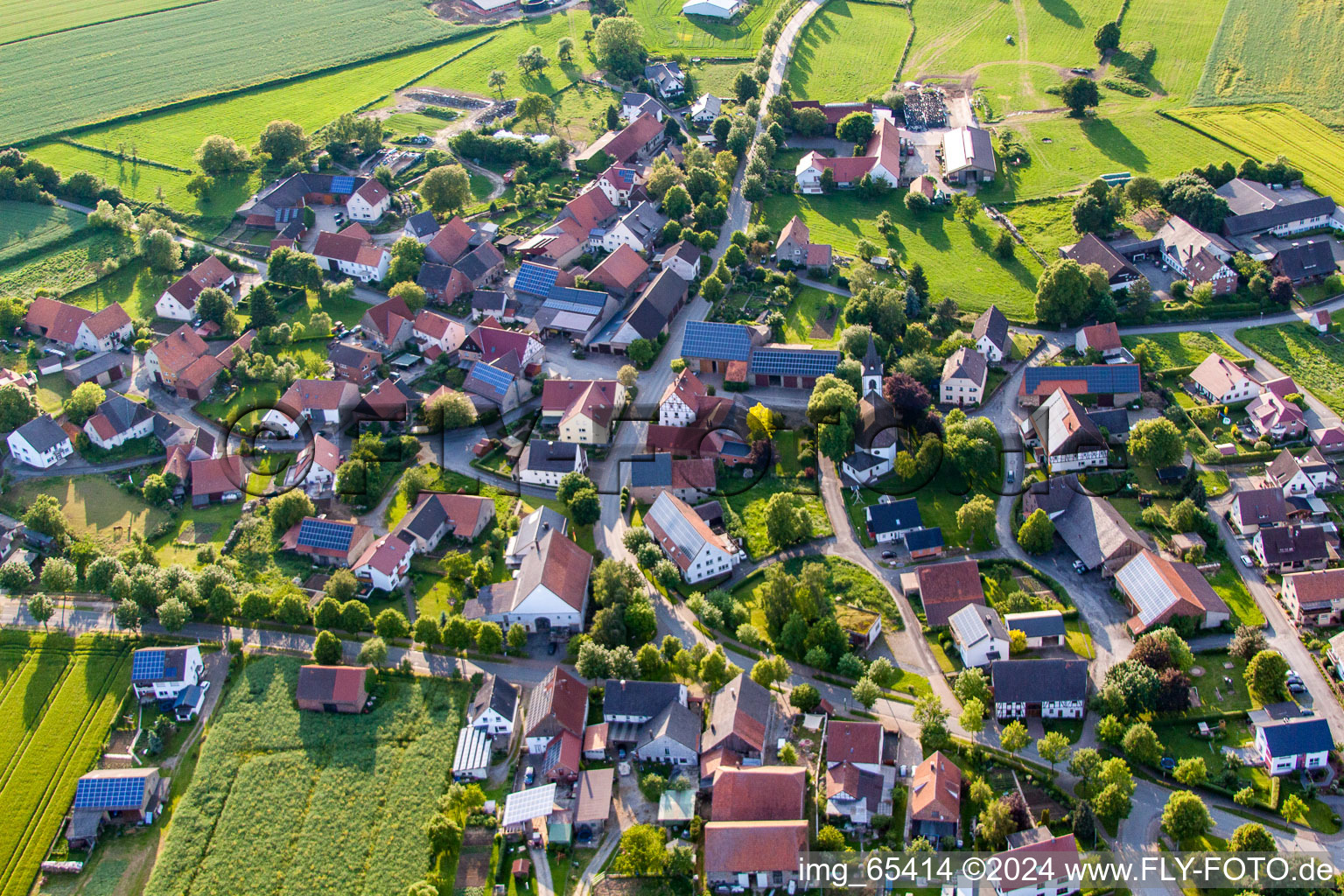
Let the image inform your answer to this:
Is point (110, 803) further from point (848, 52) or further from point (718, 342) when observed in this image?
point (848, 52)

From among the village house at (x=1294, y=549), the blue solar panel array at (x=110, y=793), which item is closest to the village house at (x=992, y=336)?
the village house at (x=1294, y=549)

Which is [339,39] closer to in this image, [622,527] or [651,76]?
[651,76]

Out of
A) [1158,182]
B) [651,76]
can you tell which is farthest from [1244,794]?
[651,76]

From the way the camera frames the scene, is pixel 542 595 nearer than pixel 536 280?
Yes

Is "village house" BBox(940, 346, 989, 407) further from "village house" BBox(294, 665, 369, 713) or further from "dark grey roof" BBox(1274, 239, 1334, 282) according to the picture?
"village house" BBox(294, 665, 369, 713)

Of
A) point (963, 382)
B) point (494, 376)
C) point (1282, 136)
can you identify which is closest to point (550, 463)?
point (494, 376)

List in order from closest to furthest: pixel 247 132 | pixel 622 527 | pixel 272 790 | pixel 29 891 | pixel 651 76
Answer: pixel 29 891, pixel 272 790, pixel 622 527, pixel 247 132, pixel 651 76
